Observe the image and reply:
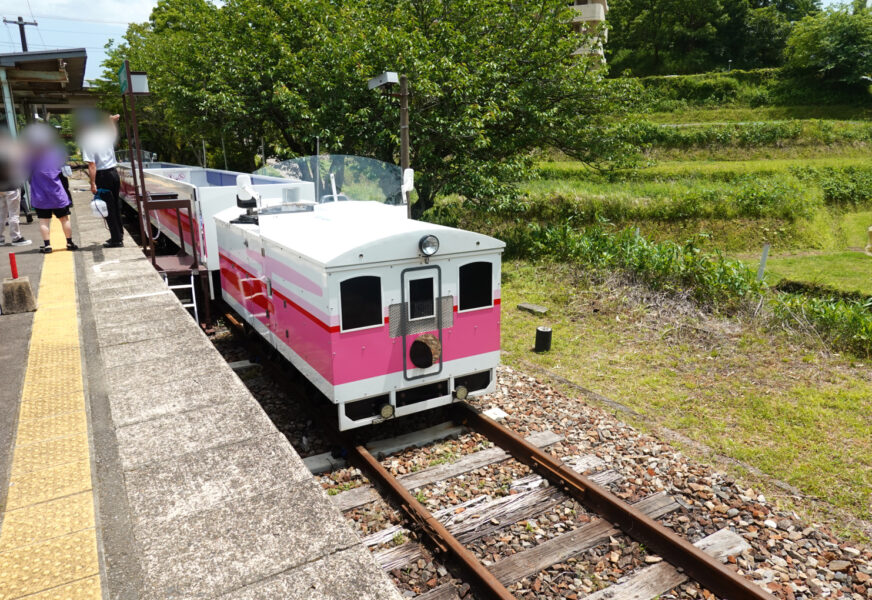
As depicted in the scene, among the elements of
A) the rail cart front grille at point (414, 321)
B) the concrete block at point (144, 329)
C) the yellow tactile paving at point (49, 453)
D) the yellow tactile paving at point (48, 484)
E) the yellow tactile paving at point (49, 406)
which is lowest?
the yellow tactile paving at point (48, 484)

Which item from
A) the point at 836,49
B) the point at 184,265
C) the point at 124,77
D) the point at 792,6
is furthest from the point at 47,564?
the point at 792,6

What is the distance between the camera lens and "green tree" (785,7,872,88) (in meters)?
42.2

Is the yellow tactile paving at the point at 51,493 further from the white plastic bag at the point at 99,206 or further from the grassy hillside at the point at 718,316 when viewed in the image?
the grassy hillside at the point at 718,316

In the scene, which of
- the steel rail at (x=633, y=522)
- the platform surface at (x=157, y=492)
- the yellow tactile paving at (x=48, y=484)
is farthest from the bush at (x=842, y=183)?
the yellow tactile paving at (x=48, y=484)

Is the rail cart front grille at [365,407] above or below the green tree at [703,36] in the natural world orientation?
below

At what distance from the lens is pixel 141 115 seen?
30656mm

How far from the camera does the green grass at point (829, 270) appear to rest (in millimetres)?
12539

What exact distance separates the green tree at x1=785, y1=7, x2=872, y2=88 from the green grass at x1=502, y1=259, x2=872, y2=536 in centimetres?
4419

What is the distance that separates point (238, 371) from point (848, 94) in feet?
165

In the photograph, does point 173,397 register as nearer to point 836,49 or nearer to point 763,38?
point 836,49

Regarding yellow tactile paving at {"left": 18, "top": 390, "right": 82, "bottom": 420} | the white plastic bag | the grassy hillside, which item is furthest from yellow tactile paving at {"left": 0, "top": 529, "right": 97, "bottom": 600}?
the white plastic bag

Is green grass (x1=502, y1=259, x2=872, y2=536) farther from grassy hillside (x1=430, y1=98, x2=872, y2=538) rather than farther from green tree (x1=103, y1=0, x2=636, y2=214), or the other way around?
green tree (x1=103, y1=0, x2=636, y2=214)

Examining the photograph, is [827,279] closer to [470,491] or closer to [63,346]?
[470,491]

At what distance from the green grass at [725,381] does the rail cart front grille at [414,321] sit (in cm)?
246
